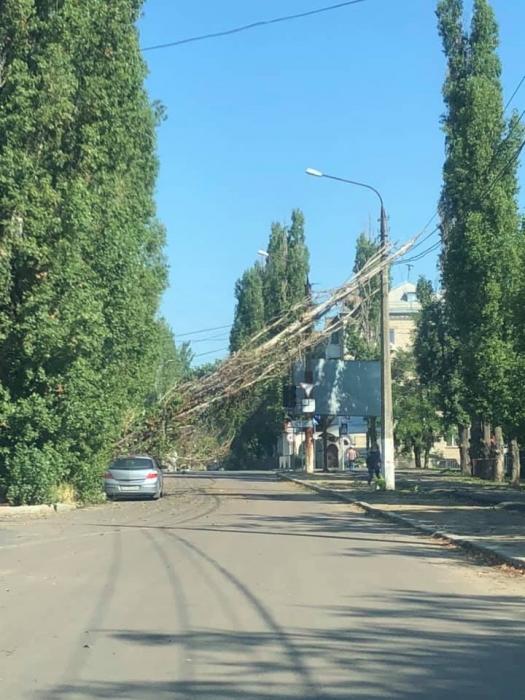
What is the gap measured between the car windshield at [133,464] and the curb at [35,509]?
3.75 m

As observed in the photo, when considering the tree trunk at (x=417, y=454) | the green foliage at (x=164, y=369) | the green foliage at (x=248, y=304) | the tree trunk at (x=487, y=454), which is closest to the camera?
the green foliage at (x=164, y=369)

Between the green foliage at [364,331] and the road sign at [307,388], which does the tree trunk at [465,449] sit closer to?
the green foliage at [364,331]

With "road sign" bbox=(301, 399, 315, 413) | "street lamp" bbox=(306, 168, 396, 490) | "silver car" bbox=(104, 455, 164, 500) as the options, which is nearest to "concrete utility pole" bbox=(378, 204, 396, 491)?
"street lamp" bbox=(306, 168, 396, 490)

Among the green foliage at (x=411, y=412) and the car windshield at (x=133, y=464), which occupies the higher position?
the green foliage at (x=411, y=412)

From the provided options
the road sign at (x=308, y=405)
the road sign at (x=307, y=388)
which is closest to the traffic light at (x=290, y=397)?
the road sign at (x=307, y=388)

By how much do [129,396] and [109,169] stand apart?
7916 mm

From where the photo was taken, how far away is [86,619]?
8.74 m

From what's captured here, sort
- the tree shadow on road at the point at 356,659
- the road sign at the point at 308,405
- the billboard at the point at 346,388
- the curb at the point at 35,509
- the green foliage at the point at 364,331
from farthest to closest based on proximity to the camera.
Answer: the green foliage at the point at 364,331
the billboard at the point at 346,388
the road sign at the point at 308,405
the curb at the point at 35,509
the tree shadow on road at the point at 356,659

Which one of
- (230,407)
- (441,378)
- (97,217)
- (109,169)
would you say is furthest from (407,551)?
(441,378)

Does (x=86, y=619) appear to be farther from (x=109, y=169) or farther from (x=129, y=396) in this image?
→ (x=129, y=396)

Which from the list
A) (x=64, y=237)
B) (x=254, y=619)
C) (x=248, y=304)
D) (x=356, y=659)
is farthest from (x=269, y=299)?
(x=356, y=659)

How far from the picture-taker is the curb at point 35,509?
21.8 meters

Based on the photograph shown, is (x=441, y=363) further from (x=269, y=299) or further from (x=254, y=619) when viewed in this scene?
(x=254, y=619)

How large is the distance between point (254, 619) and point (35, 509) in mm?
15029
